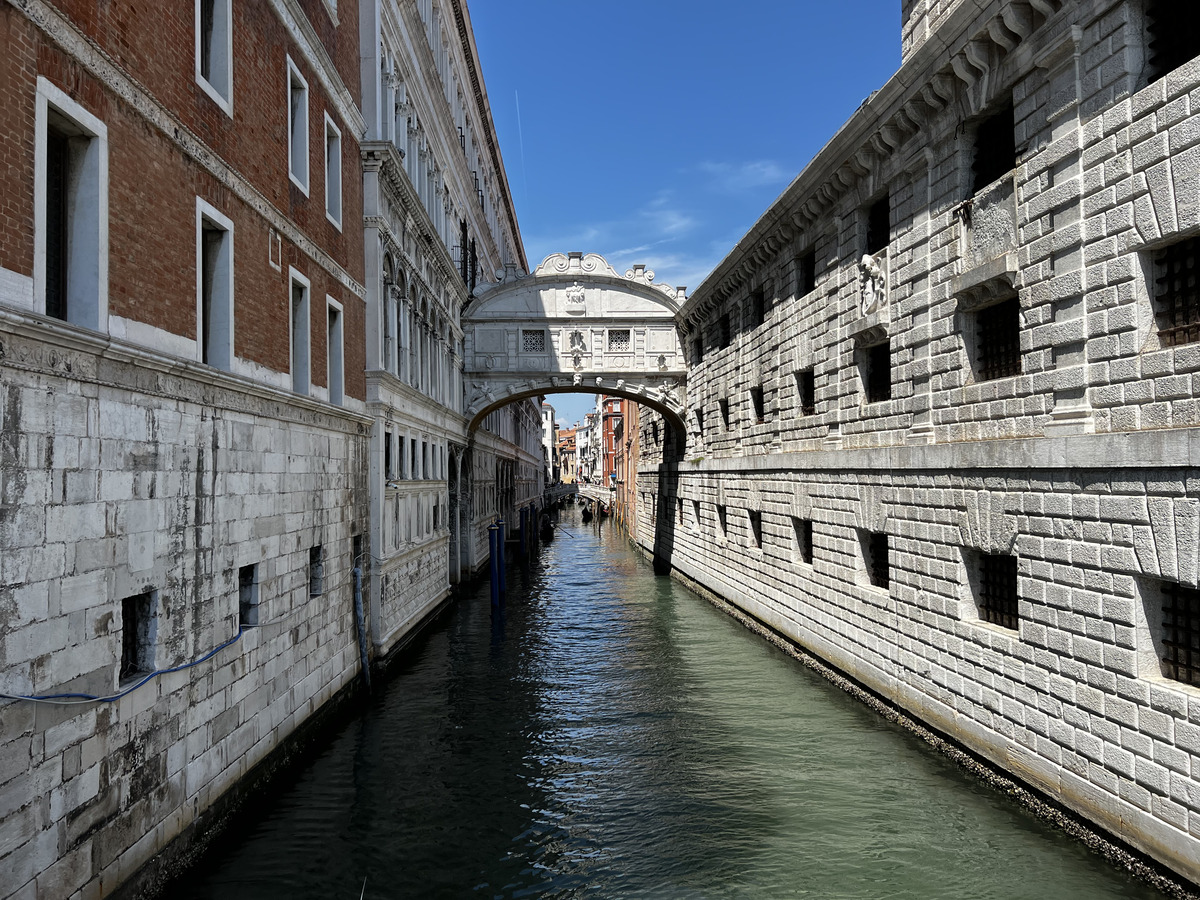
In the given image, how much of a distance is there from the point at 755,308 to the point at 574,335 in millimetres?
7101

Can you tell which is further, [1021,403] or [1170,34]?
[1021,403]

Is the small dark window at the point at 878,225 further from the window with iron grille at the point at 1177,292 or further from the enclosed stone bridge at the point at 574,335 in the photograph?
the enclosed stone bridge at the point at 574,335

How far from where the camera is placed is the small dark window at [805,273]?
14.7 metres

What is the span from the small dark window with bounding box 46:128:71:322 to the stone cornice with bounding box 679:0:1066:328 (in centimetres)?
795

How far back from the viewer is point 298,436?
9.62 metres

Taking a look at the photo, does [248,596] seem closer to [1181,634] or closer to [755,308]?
[1181,634]

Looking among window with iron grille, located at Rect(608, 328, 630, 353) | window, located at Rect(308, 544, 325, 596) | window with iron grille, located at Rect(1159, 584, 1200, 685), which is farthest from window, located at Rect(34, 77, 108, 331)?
window with iron grille, located at Rect(608, 328, 630, 353)

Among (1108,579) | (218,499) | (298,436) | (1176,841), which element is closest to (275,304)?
(298,436)

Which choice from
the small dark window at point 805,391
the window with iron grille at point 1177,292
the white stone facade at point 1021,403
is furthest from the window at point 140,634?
the small dark window at point 805,391

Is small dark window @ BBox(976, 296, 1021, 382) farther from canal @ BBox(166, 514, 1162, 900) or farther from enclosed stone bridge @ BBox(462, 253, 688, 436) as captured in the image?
enclosed stone bridge @ BBox(462, 253, 688, 436)

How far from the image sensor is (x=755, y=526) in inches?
680

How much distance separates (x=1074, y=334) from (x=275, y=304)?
7.82 m

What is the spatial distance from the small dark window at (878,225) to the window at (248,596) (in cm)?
878

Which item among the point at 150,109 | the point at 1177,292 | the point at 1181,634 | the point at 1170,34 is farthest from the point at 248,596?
the point at 1170,34
